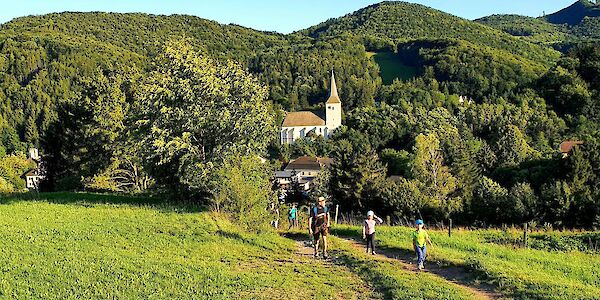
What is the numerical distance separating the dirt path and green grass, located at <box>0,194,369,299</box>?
2230mm

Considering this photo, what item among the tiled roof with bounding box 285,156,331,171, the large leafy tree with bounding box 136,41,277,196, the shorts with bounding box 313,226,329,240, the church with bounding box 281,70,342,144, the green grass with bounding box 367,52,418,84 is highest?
the green grass with bounding box 367,52,418,84

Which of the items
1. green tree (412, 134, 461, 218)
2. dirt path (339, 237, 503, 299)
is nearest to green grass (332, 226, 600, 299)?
dirt path (339, 237, 503, 299)

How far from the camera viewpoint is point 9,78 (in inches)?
5950

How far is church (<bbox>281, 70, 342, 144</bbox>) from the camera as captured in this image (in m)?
141

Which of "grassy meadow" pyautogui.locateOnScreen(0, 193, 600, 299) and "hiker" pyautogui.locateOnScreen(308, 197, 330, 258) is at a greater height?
"hiker" pyautogui.locateOnScreen(308, 197, 330, 258)

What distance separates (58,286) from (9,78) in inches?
6263

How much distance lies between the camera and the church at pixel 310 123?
141000 mm

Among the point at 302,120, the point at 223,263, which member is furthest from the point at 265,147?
the point at 302,120

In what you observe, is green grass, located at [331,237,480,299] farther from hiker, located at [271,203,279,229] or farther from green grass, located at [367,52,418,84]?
green grass, located at [367,52,418,84]

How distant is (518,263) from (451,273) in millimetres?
2983

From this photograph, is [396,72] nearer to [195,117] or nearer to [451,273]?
[195,117]

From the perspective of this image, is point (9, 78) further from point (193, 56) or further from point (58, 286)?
point (58, 286)

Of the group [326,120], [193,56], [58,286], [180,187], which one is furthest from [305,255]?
[326,120]

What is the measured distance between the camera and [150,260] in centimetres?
1497
